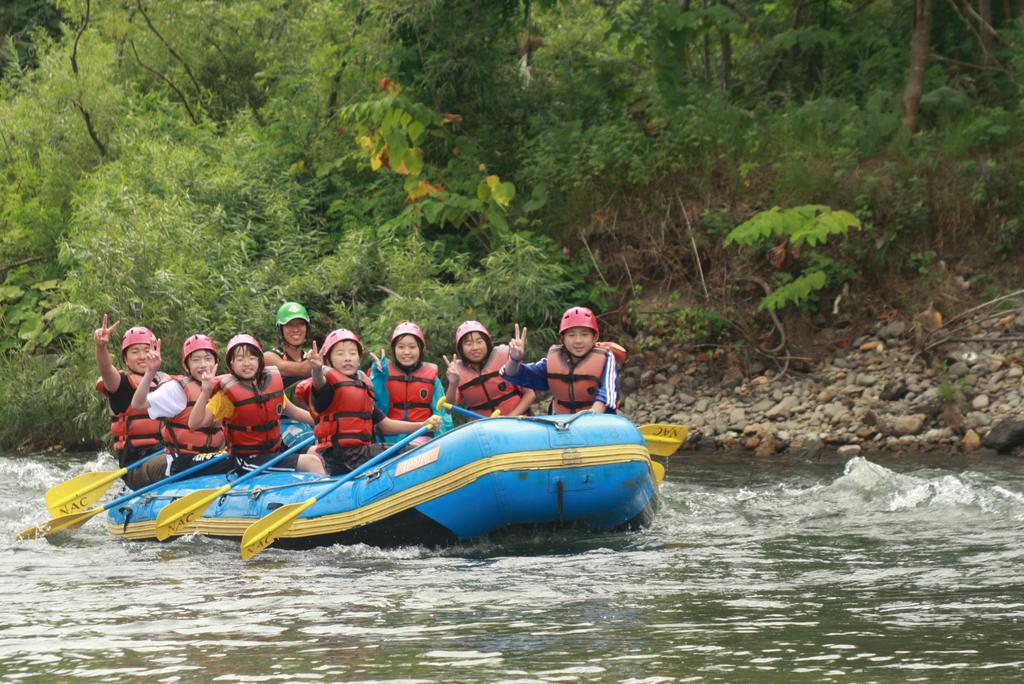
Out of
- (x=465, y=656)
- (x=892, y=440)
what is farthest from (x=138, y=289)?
(x=465, y=656)

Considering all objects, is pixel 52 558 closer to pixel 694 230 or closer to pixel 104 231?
pixel 104 231

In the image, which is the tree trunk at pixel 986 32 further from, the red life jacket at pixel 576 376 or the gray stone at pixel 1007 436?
the red life jacket at pixel 576 376

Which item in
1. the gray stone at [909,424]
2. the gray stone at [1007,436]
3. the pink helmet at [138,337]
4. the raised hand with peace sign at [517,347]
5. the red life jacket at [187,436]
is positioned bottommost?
the gray stone at [1007,436]

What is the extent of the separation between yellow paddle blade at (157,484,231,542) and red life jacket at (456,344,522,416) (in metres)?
1.74

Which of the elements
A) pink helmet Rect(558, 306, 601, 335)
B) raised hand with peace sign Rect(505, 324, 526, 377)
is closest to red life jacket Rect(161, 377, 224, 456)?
raised hand with peace sign Rect(505, 324, 526, 377)

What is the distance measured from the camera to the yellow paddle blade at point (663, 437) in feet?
32.0

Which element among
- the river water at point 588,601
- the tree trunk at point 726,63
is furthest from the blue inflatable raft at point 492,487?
the tree trunk at point 726,63

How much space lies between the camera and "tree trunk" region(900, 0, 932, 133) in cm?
1376

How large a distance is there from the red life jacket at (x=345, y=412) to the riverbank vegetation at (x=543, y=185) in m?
4.92

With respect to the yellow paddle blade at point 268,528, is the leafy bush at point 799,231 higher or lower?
higher

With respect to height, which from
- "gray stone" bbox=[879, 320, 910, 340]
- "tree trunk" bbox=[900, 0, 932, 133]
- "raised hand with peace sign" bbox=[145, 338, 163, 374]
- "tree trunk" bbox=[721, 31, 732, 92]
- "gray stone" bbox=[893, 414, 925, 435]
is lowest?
"gray stone" bbox=[893, 414, 925, 435]

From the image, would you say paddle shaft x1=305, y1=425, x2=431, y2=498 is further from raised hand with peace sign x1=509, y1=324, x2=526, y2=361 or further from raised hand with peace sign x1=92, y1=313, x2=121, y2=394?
raised hand with peace sign x1=92, y1=313, x2=121, y2=394

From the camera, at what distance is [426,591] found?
6480 millimetres

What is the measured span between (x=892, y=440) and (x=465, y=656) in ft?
24.3
